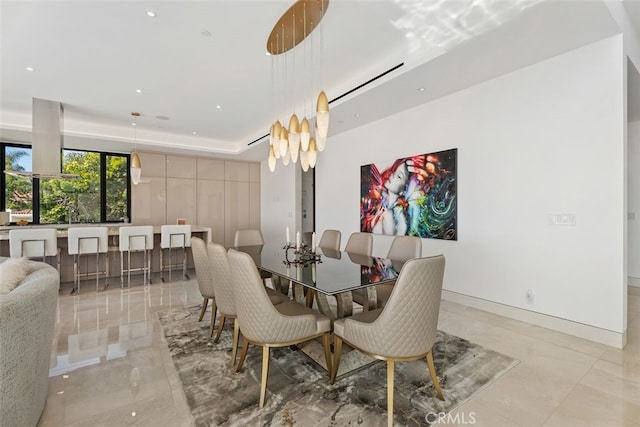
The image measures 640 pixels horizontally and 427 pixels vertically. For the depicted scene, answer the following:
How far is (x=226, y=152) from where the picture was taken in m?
6.71

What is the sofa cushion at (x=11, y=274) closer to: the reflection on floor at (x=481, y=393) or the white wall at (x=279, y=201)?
the reflection on floor at (x=481, y=393)

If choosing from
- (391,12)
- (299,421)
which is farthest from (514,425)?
(391,12)

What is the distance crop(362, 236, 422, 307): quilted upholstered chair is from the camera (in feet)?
8.62

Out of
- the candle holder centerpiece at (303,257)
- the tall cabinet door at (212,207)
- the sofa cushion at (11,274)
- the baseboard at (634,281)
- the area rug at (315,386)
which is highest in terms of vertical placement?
the tall cabinet door at (212,207)

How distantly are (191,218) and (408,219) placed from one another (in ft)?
17.1

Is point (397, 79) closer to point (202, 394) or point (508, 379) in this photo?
point (508, 379)

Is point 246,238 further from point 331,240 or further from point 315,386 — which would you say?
point 315,386

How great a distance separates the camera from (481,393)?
187 centimetres

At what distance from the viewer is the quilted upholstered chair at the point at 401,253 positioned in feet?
8.62

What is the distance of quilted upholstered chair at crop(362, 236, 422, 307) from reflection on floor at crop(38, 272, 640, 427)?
0.86 metres

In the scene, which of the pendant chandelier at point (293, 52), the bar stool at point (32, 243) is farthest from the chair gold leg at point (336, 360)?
the bar stool at point (32, 243)

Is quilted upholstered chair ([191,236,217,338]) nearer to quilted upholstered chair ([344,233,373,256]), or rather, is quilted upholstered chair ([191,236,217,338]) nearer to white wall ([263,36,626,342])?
quilted upholstered chair ([344,233,373,256])

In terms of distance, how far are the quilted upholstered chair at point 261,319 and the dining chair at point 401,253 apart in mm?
924

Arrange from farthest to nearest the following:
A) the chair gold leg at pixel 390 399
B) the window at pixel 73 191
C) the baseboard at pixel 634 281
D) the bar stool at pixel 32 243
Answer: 1. the window at pixel 73 191
2. the baseboard at pixel 634 281
3. the bar stool at pixel 32 243
4. the chair gold leg at pixel 390 399
